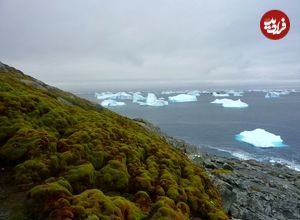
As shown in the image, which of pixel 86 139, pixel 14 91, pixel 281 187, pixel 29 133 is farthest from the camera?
pixel 281 187

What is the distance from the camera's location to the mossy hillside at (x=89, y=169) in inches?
393

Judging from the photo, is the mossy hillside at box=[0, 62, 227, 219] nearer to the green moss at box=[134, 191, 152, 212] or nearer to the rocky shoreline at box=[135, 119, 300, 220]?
the green moss at box=[134, 191, 152, 212]

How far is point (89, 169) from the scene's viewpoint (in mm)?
12000

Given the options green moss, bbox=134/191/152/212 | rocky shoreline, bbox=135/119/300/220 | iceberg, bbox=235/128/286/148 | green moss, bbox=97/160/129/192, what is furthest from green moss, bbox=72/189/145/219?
iceberg, bbox=235/128/286/148

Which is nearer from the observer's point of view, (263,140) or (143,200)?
(143,200)

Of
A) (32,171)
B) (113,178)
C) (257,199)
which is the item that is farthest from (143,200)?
(257,199)

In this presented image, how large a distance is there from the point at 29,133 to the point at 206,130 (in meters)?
94.0

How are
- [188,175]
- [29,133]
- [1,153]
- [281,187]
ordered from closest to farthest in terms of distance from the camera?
1. [1,153]
2. [29,133]
3. [188,175]
4. [281,187]

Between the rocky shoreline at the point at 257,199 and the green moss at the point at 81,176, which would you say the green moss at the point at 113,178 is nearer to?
the green moss at the point at 81,176

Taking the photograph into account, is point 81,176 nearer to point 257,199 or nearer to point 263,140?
point 257,199

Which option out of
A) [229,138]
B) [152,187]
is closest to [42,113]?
[152,187]

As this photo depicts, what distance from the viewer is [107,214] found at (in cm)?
955

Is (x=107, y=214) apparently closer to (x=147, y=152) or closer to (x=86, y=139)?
(x=86, y=139)

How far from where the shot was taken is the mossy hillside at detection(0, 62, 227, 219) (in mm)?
9977
